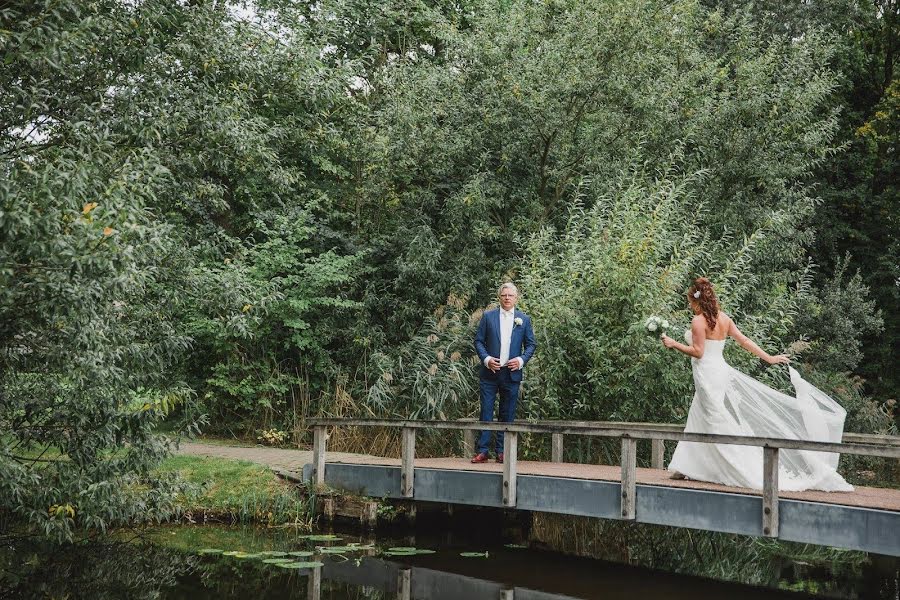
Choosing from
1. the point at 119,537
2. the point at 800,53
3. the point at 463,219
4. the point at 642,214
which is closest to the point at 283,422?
the point at 463,219

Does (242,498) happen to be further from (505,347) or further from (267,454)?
(505,347)

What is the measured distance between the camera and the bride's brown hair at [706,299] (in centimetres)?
920

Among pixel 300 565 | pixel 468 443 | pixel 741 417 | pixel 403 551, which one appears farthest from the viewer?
pixel 468 443

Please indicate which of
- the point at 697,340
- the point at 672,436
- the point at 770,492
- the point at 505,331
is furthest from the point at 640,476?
the point at 505,331

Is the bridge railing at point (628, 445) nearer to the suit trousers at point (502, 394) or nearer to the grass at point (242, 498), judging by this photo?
the suit trousers at point (502, 394)

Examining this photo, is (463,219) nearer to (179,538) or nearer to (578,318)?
(578,318)

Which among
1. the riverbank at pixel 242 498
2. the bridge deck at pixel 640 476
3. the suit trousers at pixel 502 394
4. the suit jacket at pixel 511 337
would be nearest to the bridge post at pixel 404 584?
the bridge deck at pixel 640 476

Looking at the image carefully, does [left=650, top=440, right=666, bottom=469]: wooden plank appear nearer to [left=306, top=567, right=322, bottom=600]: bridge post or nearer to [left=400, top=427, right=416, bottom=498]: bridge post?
[left=400, top=427, right=416, bottom=498]: bridge post

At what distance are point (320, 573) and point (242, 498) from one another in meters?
2.27

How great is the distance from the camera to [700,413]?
31.7ft

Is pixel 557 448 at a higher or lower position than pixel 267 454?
higher

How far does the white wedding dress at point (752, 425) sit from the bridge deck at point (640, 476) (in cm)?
16

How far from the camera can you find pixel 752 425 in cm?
961

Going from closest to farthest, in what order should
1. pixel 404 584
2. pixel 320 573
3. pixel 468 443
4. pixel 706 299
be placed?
1. pixel 706 299
2. pixel 404 584
3. pixel 320 573
4. pixel 468 443
